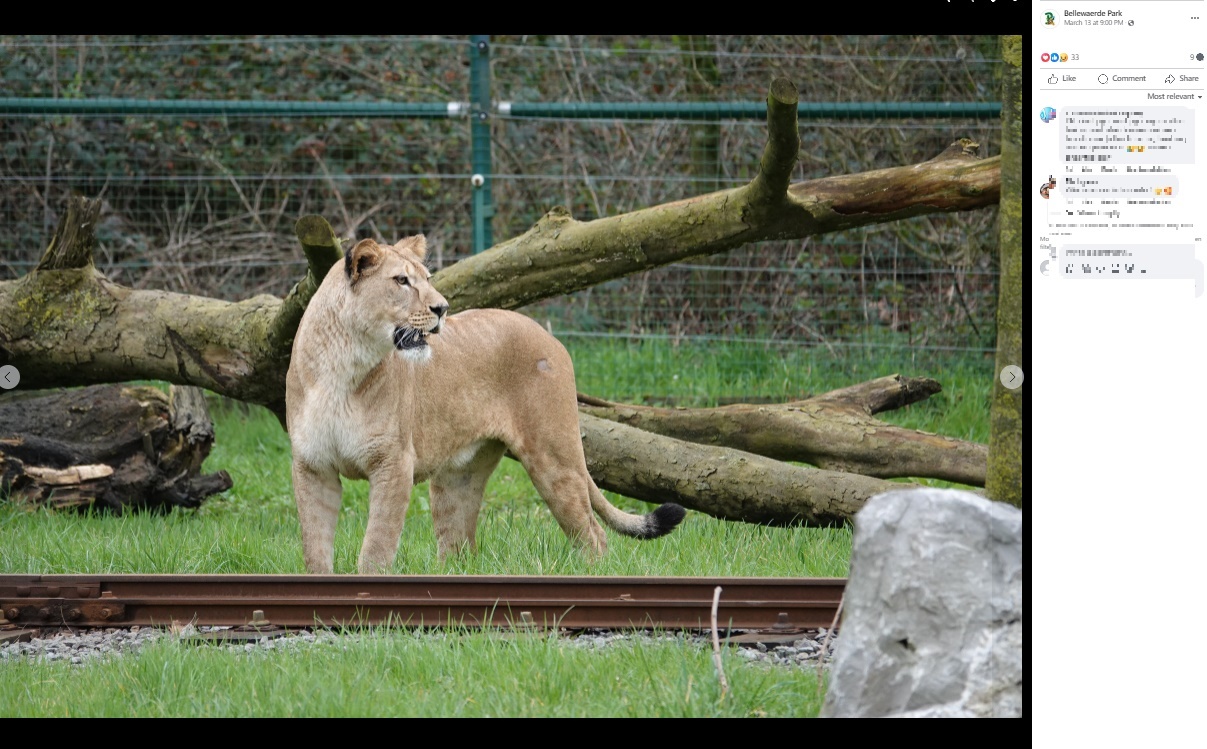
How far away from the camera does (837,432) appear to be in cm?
581

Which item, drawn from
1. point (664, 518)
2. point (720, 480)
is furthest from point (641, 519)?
point (720, 480)

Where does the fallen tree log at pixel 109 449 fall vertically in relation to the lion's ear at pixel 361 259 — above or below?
below

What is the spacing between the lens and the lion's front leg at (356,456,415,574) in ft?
15.5

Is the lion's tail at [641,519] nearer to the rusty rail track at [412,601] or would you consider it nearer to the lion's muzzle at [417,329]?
the rusty rail track at [412,601]


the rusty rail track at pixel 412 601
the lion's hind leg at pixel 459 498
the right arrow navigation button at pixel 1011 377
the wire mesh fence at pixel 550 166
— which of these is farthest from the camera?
the wire mesh fence at pixel 550 166

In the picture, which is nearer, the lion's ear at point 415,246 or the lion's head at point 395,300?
the lion's head at point 395,300

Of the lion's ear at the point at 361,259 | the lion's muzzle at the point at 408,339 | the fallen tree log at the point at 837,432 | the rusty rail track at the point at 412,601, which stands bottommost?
the rusty rail track at the point at 412,601

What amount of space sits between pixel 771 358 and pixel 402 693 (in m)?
5.60

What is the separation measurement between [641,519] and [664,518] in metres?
0.23

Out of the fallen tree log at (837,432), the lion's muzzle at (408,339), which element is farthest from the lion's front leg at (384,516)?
the fallen tree log at (837,432)

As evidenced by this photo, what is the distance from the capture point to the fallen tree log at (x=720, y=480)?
5.50 meters

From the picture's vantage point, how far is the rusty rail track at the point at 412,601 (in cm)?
403
